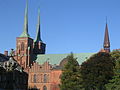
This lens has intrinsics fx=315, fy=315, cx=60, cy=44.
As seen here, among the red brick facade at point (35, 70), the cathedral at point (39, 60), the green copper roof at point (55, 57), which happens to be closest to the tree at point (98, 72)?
the cathedral at point (39, 60)

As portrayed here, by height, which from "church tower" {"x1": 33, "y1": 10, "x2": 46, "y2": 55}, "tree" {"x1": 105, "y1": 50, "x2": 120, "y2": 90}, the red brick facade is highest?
"church tower" {"x1": 33, "y1": 10, "x2": 46, "y2": 55}

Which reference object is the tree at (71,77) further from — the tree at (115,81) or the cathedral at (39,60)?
the cathedral at (39,60)

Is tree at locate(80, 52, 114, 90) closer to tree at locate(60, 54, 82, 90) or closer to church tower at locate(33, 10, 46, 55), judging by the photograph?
tree at locate(60, 54, 82, 90)

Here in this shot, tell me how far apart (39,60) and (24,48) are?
8065 mm

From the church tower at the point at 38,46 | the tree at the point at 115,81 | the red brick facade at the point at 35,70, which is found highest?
the church tower at the point at 38,46

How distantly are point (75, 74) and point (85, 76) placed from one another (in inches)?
112

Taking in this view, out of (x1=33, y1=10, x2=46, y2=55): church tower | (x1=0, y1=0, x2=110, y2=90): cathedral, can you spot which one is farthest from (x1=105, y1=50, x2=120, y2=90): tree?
(x1=33, y1=10, x2=46, y2=55): church tower

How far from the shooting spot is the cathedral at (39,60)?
4636 inches

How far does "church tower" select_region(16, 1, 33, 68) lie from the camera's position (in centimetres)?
12362

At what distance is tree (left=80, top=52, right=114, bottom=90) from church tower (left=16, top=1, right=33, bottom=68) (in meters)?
46.7

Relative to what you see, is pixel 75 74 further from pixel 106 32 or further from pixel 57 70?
pixel 106 32

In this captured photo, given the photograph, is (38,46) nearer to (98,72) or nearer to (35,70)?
(35,70)

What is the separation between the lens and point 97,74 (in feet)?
253

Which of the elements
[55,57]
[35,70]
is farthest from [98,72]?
[55,57]
